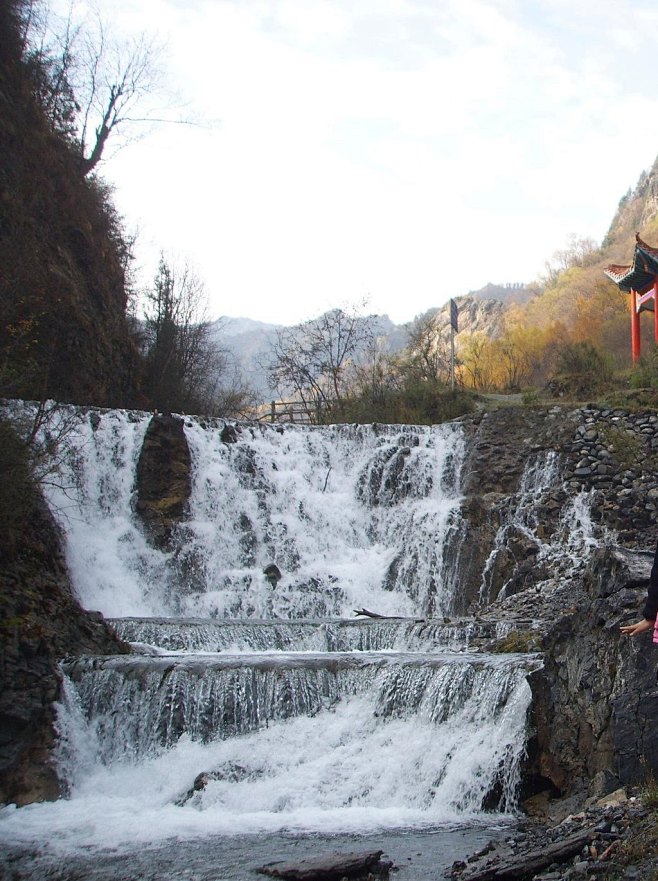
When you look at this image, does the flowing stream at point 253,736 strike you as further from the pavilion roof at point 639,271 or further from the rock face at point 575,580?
the pavilion roof at point 639,271

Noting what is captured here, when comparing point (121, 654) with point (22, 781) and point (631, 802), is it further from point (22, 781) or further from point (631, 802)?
point (631, 802)

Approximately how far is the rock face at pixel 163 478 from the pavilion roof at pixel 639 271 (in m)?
13.6

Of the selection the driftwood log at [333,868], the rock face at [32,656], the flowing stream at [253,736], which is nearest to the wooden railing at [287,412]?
the flowing stream at [253,736]

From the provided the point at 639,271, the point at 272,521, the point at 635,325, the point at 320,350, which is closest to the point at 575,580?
the point at 272,521

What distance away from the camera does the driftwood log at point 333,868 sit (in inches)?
242

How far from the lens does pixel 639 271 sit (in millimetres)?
25734

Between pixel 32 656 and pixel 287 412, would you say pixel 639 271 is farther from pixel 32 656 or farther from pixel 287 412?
pixel 32 656

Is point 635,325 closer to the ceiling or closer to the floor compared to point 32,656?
closer to the ceiling

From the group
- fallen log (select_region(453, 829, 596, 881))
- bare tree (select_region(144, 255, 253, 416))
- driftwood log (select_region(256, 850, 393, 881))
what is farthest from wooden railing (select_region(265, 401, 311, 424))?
fallen log (select_region(453, 829, 596, 881))

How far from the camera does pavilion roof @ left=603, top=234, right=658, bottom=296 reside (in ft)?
81.3

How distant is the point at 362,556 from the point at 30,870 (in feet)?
39.6

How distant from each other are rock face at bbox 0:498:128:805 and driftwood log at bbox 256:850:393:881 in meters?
3.67

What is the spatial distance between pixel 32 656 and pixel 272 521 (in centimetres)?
884

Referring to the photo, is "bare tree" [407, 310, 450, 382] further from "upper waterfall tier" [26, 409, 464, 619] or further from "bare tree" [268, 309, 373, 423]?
"upper waterfall tier" [26, 409, 464, 619]
